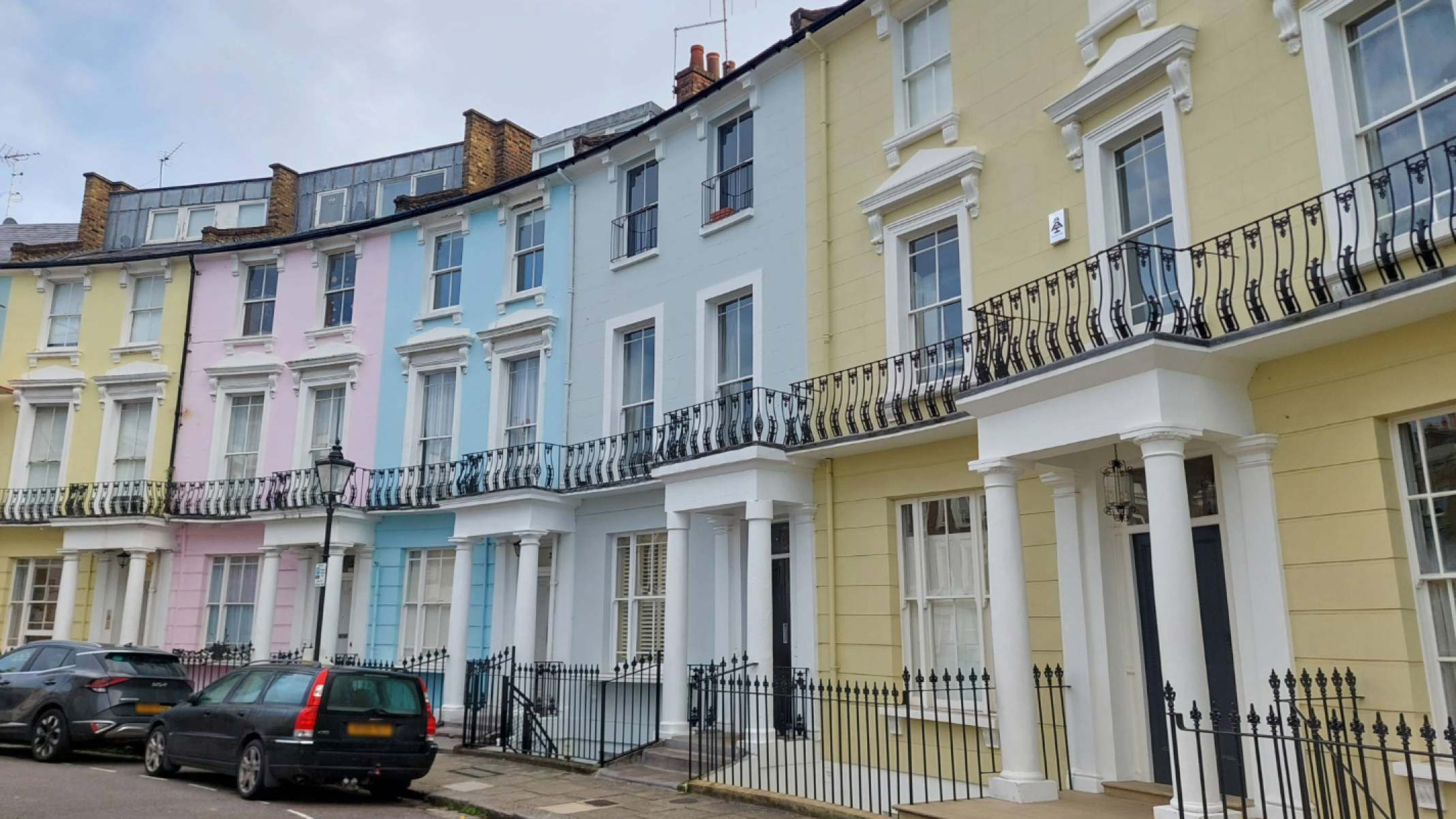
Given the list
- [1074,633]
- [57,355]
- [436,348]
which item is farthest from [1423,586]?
[57,355]

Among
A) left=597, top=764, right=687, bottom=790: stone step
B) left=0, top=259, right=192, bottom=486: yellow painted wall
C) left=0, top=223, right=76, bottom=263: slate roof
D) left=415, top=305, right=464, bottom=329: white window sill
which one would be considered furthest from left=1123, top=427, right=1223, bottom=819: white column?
left=0, top=223, right=76, bottom=263: slate roof

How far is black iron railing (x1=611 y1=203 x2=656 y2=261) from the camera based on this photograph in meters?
16.2

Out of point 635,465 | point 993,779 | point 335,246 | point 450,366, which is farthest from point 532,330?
point 993,779

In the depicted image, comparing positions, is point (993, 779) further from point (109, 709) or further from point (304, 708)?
point (109, 709)

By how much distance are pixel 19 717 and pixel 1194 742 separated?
13298 mm

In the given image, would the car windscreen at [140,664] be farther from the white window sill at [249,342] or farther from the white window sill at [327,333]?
the white window sill at [249,342]

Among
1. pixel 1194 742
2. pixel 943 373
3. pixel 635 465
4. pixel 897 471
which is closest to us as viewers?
pixel 1194 742

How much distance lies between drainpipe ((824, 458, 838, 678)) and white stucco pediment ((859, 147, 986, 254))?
2769mm

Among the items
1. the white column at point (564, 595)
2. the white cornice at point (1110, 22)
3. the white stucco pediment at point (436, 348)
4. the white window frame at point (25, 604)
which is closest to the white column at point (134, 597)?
the white window frame at point (25, 604)

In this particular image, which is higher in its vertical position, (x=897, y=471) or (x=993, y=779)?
(x=897, y=471)

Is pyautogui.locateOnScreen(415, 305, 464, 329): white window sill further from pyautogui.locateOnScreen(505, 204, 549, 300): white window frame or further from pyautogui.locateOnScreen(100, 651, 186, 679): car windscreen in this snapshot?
pyautogui.locateOnScreen(100, 651, 186, 679): car windscreen

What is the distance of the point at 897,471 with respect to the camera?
→ 1187 cm

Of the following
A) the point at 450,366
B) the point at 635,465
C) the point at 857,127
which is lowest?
the point at 635,465

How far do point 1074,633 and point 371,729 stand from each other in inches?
270
